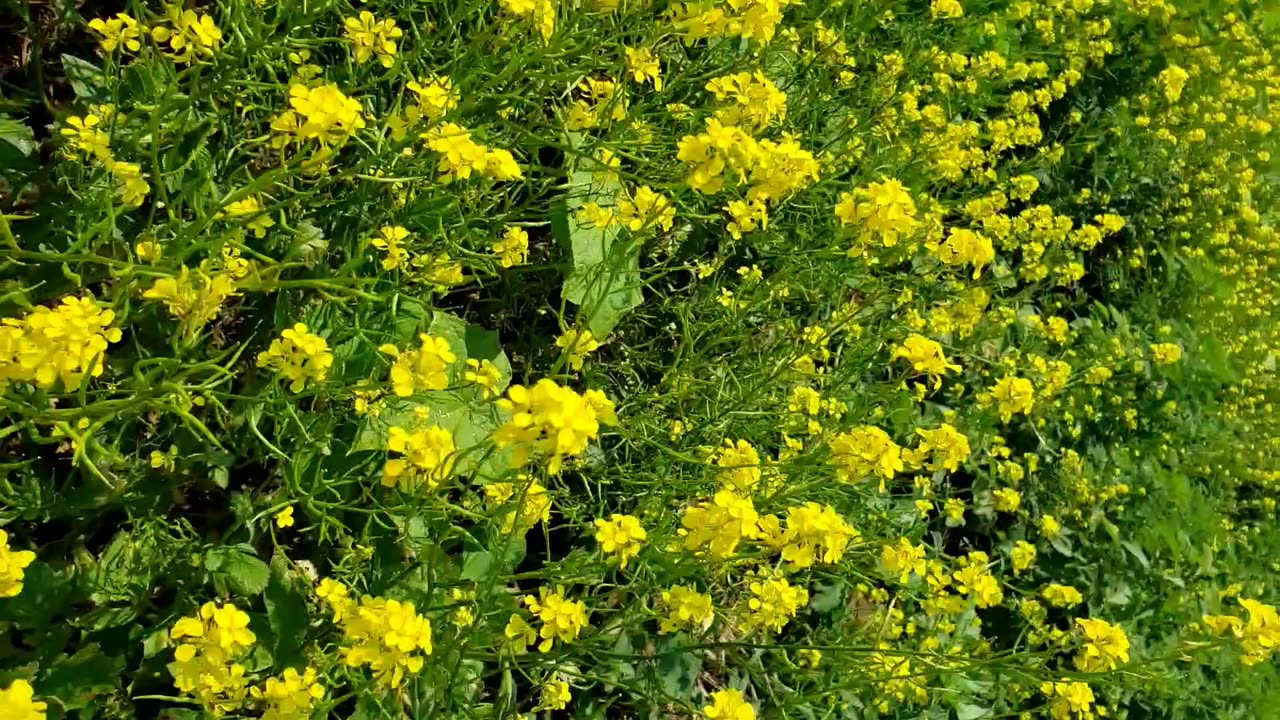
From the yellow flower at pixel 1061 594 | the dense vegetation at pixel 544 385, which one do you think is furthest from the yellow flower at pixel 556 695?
the yellow flower at pixel 1061 594

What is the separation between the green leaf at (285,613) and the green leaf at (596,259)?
30.3 inches

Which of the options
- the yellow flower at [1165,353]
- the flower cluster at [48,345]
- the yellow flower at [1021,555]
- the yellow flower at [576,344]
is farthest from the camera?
the yellow flower at [1165,353]

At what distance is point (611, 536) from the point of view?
5.47 feet

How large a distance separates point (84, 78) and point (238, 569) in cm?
86

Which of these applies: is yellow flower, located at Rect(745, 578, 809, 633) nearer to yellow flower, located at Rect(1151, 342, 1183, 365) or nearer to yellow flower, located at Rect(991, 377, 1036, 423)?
yellow flower, located at Rect(991, 377, 1036, 423)

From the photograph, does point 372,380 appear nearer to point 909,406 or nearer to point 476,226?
point 476,226

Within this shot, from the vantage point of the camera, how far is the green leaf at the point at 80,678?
151cm

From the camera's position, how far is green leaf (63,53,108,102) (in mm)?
1717

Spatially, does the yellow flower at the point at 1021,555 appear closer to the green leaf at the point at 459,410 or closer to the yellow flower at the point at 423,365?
the green leaf at the point at 459,410

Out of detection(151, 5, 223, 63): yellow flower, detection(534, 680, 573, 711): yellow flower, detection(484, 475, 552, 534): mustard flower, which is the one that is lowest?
detection(534, 680, 573, 711): yellow flower

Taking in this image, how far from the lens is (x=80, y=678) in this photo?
153 centimetres

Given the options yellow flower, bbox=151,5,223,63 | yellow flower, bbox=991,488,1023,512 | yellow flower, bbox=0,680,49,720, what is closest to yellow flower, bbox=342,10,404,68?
yellow flower, bbox=151,5,223,63

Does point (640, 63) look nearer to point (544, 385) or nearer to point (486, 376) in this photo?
point (486, 376)

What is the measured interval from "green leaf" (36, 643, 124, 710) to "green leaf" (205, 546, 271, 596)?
0.20 m
